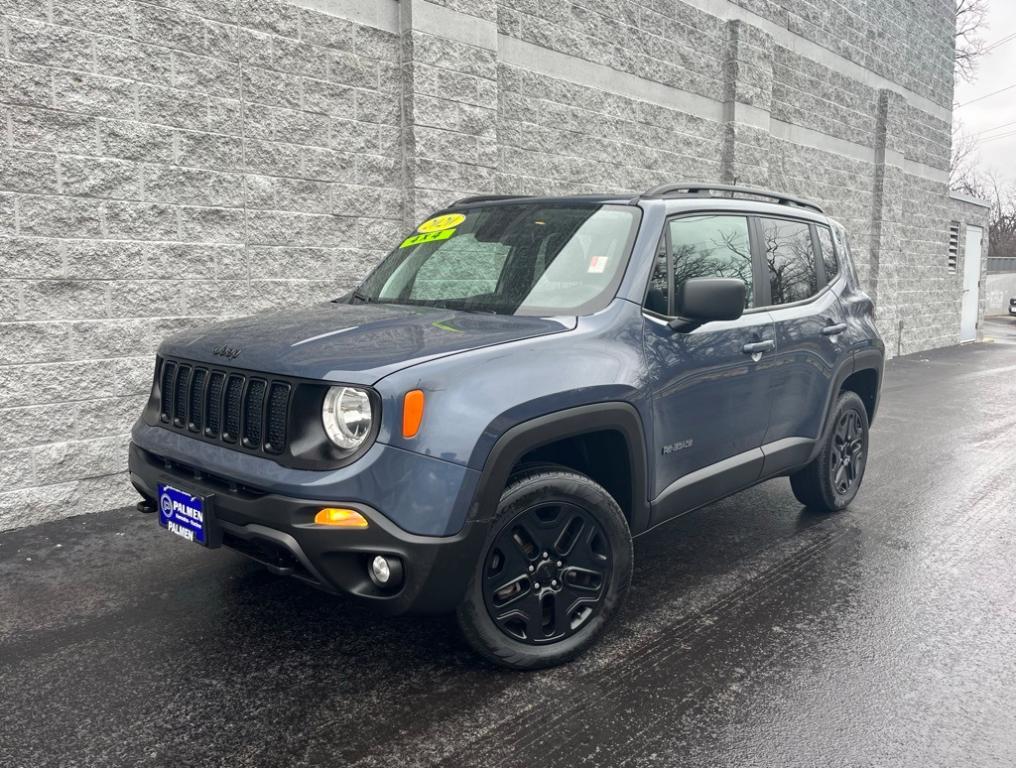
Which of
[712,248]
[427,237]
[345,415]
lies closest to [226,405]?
[345,415]

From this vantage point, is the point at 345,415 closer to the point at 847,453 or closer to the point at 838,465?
the point at 838,465

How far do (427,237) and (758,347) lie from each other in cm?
188

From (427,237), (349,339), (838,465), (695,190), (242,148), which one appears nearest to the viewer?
(349,339)

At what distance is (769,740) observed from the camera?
292 centimetres

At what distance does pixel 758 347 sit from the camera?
436 centimetres

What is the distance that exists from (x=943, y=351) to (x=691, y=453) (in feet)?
52.2

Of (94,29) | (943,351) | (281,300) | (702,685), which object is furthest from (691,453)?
(943,351)

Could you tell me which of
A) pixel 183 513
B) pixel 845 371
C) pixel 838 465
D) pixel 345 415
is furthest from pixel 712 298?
pixel 838 465

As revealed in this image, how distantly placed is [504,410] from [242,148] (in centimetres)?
405

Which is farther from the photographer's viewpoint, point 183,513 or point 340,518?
point 183,513

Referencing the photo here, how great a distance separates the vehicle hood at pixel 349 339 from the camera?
9.90 feet

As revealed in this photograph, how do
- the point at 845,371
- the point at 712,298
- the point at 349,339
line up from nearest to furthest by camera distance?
1. the point at 349,339
2. the point at 712,298
3. the point at 845,371

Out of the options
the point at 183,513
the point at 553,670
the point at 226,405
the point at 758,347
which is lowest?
the point at 553,670

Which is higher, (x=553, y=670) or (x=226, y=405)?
(x=226, y=405)
